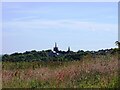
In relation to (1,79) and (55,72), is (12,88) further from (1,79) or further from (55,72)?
(55,72)

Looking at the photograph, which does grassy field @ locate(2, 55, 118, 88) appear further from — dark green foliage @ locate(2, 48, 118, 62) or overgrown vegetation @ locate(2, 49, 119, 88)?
dark green foliage @ locate(2, 48, 118, 62)

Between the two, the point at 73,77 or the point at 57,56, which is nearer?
the point at 73,77

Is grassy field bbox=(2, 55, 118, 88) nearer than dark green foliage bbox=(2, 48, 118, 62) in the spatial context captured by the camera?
Yes

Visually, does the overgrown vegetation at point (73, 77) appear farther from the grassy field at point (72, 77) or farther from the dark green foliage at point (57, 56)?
the dark green foliage at point (57, 56)

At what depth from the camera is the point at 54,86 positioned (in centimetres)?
1243

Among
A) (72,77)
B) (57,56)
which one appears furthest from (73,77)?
(57,56)

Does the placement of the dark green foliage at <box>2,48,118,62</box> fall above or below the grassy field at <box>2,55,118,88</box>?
above

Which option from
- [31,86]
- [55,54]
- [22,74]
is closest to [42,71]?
[22,74]

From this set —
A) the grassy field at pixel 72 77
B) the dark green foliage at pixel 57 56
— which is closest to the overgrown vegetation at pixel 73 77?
the grassy field at pixel 72 77

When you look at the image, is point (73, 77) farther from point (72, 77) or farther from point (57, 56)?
point (57, 56)

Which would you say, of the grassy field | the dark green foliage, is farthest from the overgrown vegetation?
the dark green foliage

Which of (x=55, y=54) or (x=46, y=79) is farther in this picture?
(x=55, y=54)

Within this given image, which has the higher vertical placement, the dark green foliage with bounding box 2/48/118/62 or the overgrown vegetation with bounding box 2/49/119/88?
the dark green foliage with bounding box 2/48/118/62

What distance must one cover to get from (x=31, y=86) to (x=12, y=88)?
68 centimetres
